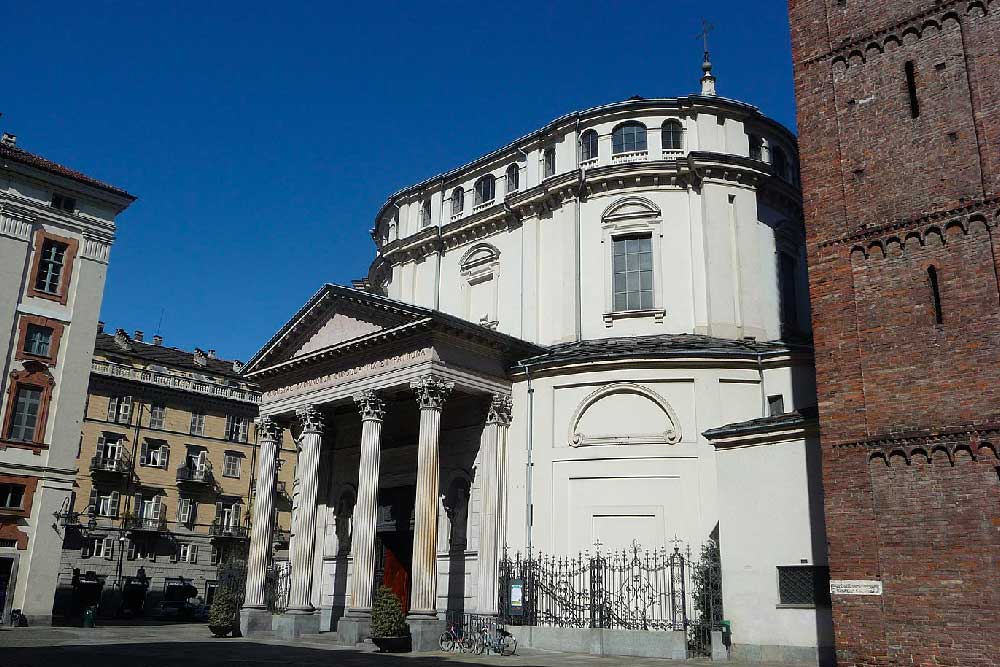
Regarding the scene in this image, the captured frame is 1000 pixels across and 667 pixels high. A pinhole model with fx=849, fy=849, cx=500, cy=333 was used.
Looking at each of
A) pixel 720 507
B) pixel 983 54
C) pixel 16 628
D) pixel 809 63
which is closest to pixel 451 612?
pixel 720 507

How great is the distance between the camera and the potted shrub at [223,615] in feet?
91.9

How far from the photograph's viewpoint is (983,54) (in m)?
17.0

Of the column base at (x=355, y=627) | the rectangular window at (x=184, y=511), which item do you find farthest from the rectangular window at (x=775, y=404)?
the rectangular window at (x=184, y=511)

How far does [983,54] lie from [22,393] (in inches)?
1326

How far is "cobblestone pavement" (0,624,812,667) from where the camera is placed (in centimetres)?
1834

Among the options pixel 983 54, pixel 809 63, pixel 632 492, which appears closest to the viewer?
pixel 983 54

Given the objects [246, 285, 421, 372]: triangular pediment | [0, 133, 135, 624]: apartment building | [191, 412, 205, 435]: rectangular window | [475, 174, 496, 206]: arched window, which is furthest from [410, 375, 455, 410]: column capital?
[191, 412, 205, 435]: rectangular window

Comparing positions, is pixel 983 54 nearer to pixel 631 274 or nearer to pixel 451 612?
pixel 631 274

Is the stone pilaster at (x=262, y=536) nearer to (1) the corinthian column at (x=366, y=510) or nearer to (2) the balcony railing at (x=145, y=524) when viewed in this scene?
(1) the corinthian column at (x=366, y=510)

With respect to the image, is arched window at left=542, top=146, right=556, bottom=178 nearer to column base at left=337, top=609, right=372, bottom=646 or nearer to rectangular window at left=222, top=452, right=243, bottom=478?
column base at left=337, top=609, right=372, bottom=646

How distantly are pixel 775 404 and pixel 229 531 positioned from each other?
4033cm

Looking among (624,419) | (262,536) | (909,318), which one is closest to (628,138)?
(624,419)

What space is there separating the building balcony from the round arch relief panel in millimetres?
35227

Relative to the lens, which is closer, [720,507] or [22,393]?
[720,507]
